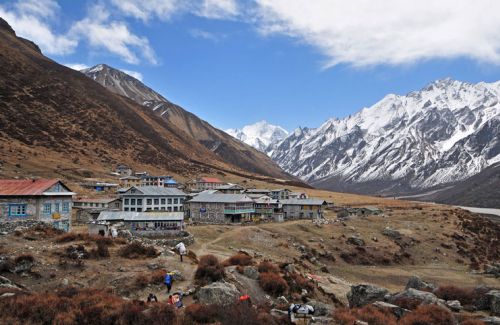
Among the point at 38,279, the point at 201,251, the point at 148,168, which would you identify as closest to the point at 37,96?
the point at 148,168

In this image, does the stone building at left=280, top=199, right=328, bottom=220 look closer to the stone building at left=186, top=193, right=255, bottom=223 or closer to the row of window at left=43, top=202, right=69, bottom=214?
the stone building at left=186, top=193, right=255, bottom=223

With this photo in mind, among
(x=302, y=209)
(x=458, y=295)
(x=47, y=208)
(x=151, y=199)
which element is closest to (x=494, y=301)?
(x=458, y=295)

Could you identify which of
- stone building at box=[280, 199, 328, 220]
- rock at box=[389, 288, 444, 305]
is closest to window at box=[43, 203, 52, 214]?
rock at box=[389, 288, 444, 305]

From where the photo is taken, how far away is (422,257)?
82438mm

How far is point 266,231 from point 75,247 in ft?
145

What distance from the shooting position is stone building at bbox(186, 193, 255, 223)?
89.9m

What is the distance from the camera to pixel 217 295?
92.0ft

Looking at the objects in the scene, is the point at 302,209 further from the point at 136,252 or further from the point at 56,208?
the point at 136,252

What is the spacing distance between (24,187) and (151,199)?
152 ft

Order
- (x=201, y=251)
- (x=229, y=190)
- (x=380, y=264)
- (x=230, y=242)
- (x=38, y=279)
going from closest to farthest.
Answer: (x=38, y=279) → (x=201, y=251) → (x=230, y=242) → (x=380, y=264) → (x=229, y=190)

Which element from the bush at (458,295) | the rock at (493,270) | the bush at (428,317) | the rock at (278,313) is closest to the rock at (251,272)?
the rock at (278,313)

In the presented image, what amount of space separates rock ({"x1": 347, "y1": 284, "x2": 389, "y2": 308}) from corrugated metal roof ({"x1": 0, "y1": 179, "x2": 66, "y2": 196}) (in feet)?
109

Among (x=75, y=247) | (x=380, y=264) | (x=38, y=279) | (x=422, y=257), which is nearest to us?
(x=38, y=279)

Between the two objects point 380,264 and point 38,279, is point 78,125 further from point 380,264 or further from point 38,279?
point 38,279
